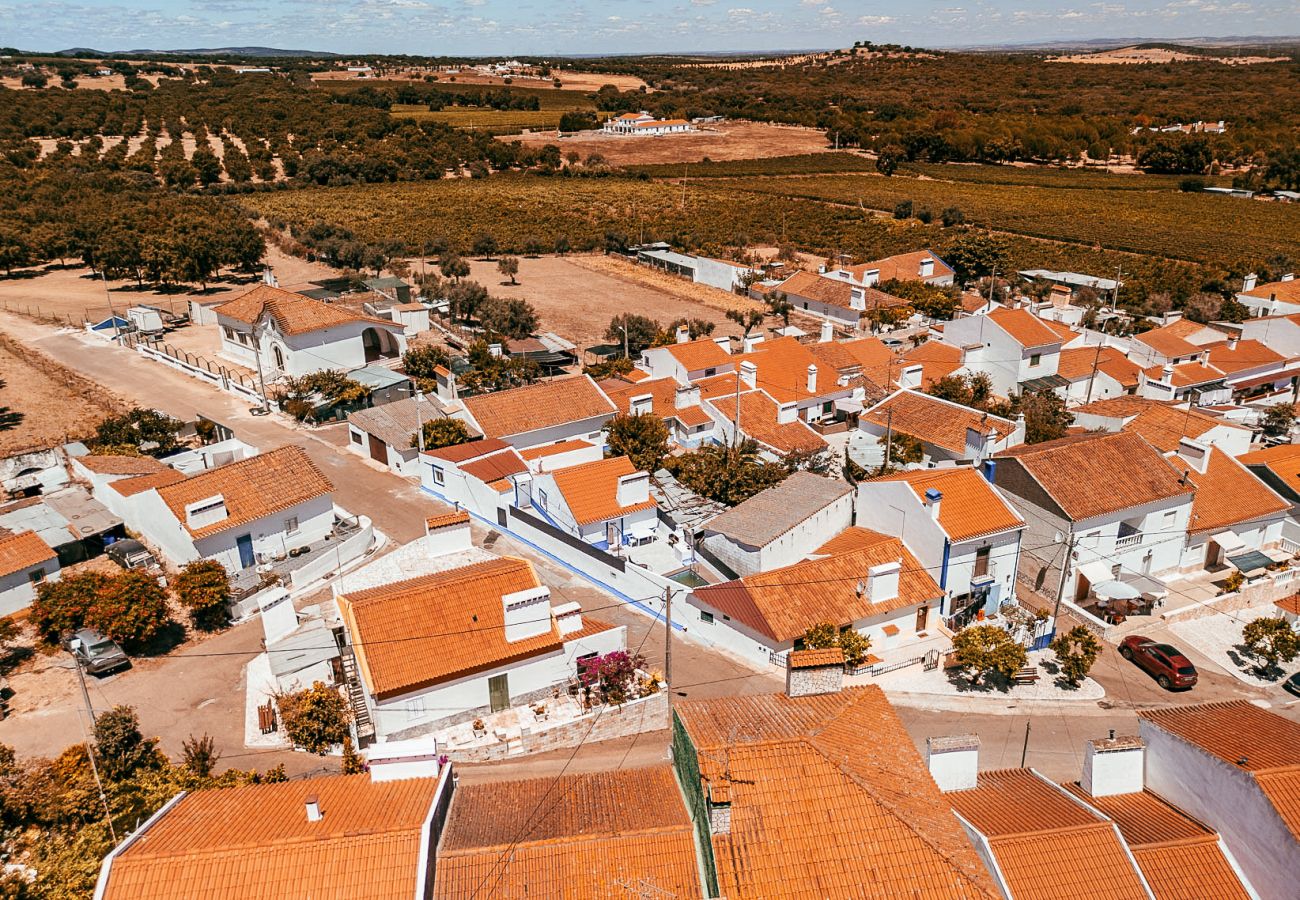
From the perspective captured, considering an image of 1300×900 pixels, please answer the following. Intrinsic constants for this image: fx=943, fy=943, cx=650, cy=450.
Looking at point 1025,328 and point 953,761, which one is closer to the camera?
point 953,761

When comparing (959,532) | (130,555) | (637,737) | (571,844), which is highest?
(571,844)

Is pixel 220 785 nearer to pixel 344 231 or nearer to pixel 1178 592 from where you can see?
pixel 1178 592

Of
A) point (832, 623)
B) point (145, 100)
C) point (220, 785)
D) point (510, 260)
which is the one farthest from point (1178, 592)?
point (145, 100)

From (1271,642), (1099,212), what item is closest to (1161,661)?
(1271,642)

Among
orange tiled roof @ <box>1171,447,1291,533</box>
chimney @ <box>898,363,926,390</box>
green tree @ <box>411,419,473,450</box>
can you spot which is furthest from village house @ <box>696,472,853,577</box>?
chimney @ <box>898,363,926,390</box>

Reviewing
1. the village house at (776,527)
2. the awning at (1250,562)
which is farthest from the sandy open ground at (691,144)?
the awning at (1250,562)

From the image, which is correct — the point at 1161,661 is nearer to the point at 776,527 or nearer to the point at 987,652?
the point at 987,652

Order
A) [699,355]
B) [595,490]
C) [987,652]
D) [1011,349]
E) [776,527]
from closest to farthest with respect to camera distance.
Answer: [987,652] < [776,527] < [595,490] < [1011,349] < [699,355]

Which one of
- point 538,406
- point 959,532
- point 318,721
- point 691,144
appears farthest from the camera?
point 691,144
